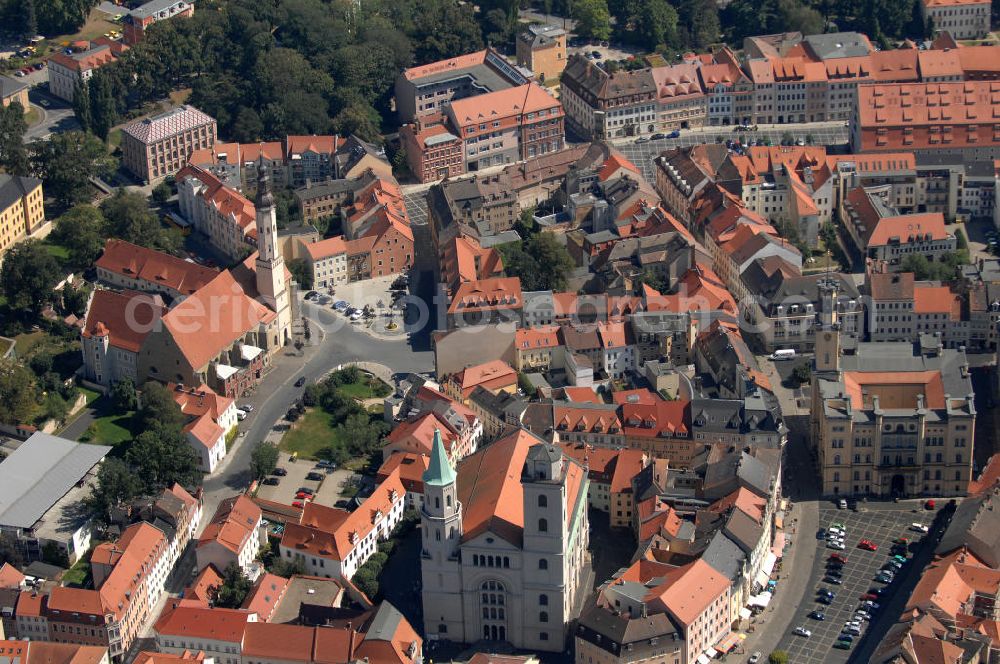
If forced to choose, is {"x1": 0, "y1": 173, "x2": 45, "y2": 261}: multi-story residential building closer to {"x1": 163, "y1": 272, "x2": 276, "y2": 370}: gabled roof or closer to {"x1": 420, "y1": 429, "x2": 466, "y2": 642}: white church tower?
{"x1": 163, "y1": 272, "x2": 276, "y2": 370}: gabled roof

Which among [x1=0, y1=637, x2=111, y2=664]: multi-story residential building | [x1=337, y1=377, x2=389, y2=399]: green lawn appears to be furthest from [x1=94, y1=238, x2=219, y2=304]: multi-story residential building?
[x1=0, y1=637, x2=111, y2=664]: multi-story residential building

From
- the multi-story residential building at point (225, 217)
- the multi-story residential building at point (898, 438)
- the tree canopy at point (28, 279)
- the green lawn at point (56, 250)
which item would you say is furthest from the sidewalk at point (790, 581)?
the green lawn at point (56, 250)

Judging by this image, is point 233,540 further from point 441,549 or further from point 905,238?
point 905,238

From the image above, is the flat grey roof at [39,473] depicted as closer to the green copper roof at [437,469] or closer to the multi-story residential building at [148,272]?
the multi-story residential building at [148,272]

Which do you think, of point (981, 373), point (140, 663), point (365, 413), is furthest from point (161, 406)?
point (981, 373)

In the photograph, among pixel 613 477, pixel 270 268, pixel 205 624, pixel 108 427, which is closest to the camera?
pixel 205 624

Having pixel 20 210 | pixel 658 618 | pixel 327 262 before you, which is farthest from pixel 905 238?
pixel 20 210

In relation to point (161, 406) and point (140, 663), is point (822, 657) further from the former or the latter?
point (161, 406)
